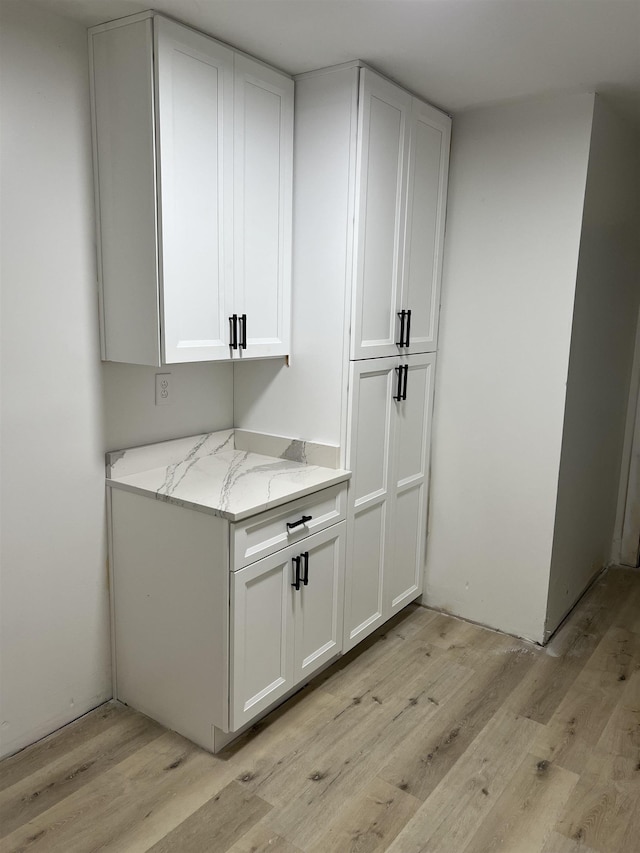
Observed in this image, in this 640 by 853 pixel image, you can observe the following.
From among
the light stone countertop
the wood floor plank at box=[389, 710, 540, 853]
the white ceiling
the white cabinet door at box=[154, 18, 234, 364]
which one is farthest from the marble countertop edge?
the white ceiling

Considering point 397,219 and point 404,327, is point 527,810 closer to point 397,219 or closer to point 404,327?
point 404,327

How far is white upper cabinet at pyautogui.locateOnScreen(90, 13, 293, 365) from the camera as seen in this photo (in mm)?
1989

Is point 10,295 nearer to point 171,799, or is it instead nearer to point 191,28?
point 191,28

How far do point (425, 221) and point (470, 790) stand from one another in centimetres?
216

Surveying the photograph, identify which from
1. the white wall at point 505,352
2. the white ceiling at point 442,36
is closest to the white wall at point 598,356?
the white wall at point 505,352

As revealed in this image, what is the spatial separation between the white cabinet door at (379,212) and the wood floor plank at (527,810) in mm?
1552

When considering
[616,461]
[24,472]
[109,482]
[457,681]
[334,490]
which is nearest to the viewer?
[24,472]

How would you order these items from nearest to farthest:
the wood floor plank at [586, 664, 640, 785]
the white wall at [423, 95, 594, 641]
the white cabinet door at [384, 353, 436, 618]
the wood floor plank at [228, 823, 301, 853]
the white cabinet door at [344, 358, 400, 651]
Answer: the wood floor plank at [228, 823, 301, 853]
the wood floor plank at [586, 664, 640, 785]
the white cabinet door at [344, 358, 400, 651]
the white wall at [423, 95, 594, 641]
the white cabinet door at [384, 353, 436, 618]

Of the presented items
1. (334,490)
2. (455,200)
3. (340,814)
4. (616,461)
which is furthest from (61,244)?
(616,461)

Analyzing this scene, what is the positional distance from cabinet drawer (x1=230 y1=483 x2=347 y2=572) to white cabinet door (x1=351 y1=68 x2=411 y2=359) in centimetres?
56

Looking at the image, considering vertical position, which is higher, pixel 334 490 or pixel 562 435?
pixel 562 435

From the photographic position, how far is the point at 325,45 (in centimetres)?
216

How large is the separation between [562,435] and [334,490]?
1039 millimetres

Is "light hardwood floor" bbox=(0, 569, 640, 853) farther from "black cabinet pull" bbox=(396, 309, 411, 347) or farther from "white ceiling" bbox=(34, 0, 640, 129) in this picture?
"white ceiling" bbox=(34, 0, 640, 129)
